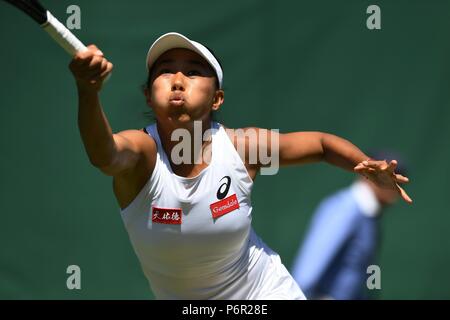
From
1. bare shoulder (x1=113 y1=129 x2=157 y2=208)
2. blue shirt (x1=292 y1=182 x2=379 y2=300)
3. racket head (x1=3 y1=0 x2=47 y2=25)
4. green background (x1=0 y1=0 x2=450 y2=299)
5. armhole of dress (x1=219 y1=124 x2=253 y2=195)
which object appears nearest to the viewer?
racket head (x1=3 y1=0 x2=47 y2=25)

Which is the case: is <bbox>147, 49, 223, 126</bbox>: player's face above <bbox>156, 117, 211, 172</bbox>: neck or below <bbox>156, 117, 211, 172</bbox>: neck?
above

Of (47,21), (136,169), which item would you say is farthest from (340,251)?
(47,21)

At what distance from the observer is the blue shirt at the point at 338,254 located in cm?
351

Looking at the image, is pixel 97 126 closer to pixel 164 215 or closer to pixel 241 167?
pixel 164 215

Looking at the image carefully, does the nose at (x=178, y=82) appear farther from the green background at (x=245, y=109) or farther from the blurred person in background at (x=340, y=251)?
the green background at (x=245, y=109)

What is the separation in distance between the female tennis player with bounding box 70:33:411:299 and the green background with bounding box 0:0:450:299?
162cm

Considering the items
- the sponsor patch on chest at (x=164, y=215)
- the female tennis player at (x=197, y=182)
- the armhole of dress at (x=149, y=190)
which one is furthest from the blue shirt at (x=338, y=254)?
the armhole of dress at (x=149, y=190)

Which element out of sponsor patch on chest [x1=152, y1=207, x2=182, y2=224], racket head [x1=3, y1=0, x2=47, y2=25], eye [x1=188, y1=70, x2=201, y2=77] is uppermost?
racket head [x1=3, y1=0, x2=47, y2=25]

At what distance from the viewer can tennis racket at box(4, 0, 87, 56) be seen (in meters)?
2.60

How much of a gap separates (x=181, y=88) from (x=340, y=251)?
0.95m

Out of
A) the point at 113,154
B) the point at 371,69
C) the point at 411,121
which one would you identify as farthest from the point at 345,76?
the point at 113,154

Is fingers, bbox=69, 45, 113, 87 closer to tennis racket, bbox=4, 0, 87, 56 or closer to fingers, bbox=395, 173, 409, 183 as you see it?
tennis racket, bbox=4, 0, 87, 56

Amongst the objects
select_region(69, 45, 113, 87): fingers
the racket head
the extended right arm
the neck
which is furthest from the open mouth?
the racket head

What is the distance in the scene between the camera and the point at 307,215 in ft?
17.9
